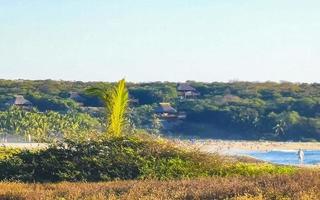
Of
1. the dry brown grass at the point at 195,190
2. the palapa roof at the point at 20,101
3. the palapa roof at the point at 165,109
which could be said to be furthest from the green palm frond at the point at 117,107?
the palapa roof at the point at 165,109

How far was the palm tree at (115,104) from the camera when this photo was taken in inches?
863

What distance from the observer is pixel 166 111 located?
112062 mm

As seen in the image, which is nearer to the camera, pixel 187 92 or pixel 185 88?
pixel 187 92

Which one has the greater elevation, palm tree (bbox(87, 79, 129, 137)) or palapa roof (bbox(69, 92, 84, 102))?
palm tree (bbox(87, 79, 129, 137))

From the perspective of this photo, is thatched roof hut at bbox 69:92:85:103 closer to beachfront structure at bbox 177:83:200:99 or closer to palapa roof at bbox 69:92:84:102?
palapa roof at bbox 69:92:84:102

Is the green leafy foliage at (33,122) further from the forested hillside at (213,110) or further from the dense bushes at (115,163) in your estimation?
the dense bushes at (115,163)

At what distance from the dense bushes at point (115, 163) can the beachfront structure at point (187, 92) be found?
4444 inches

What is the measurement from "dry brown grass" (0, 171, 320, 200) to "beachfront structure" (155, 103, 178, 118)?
97.4 metres

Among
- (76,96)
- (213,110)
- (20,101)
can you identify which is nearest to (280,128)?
(213,110)

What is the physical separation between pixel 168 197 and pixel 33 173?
7.23 meters

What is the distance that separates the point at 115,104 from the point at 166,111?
8998 centimetres

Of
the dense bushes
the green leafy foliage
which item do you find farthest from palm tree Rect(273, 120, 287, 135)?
the dense bushes

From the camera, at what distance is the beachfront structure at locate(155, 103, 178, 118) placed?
11129 cm

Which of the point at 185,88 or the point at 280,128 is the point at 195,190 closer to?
the point at 280,128
